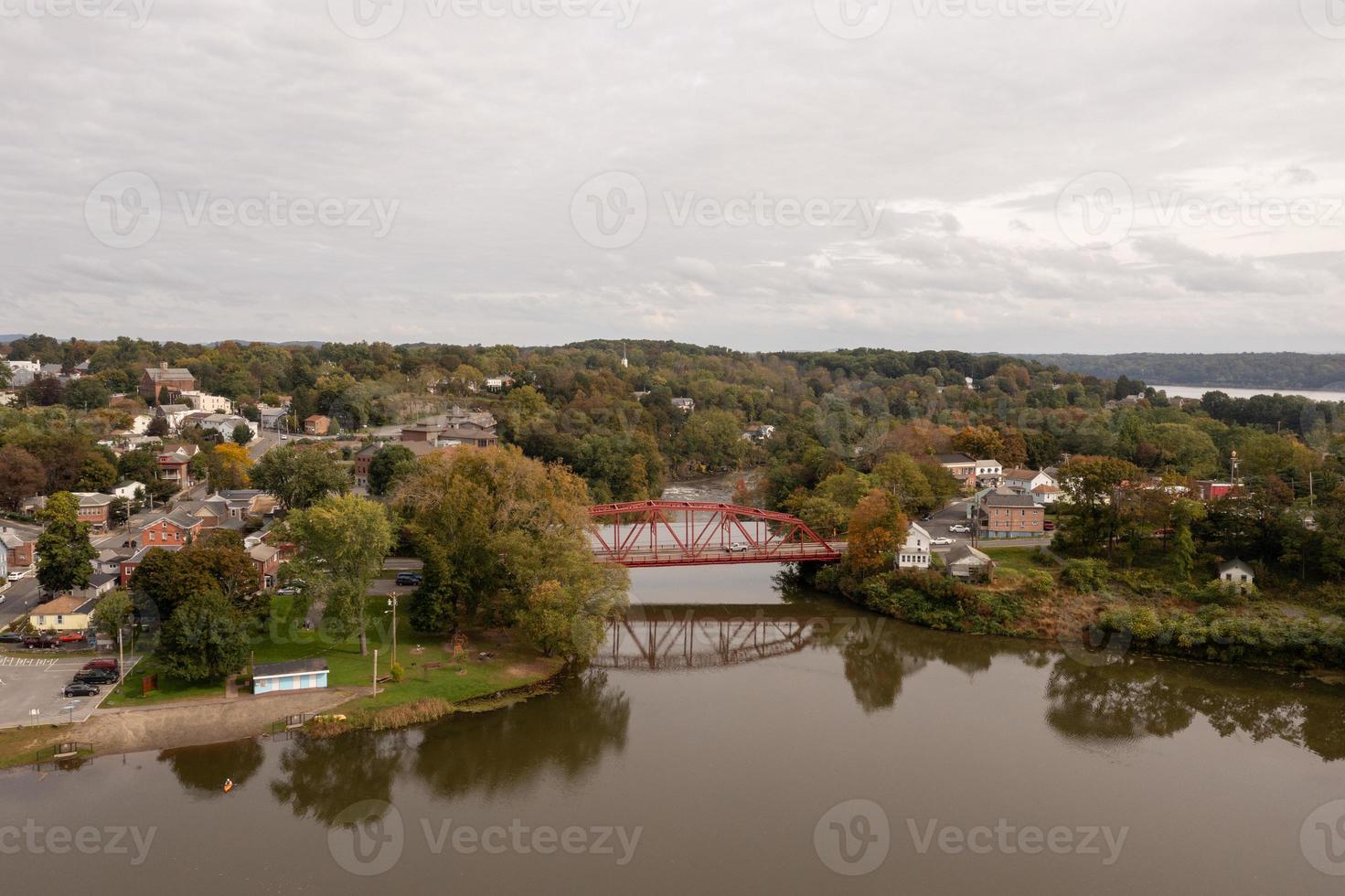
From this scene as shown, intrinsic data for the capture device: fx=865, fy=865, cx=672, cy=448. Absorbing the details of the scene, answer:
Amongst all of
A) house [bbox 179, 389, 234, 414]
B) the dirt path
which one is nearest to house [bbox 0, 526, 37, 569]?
the dirt path

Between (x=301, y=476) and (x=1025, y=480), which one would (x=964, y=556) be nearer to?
(x=1025, y=480)

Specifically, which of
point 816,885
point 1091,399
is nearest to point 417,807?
point 816,885

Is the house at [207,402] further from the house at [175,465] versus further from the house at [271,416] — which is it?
the house at [175,465]

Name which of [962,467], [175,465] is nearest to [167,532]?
Result: [175,465]

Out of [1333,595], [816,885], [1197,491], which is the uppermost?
[1197,491]

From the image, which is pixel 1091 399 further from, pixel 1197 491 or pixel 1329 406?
pixel 1197 491

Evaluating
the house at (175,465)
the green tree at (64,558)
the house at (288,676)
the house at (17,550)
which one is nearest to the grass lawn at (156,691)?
the house at (288,676)

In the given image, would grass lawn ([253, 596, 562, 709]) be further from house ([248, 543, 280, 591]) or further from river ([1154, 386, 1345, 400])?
river ([1154, 386, 1345, 400])
